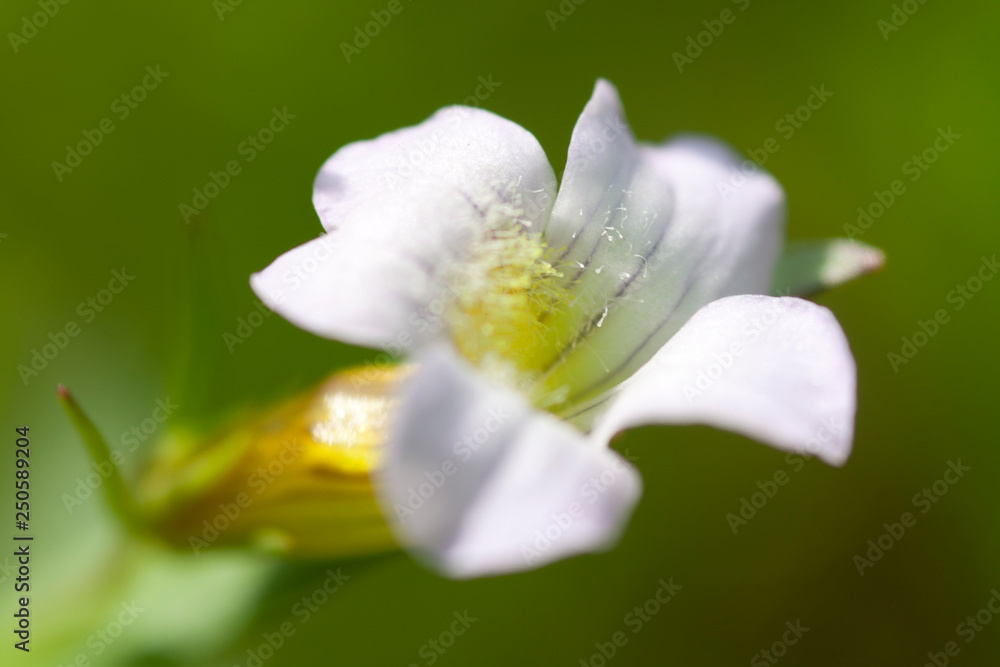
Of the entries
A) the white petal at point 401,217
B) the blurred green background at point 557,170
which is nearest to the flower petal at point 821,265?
the white petal at point 401,217

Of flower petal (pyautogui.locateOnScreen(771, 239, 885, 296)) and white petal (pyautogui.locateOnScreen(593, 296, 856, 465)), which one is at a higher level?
flower petal (pyautogui.locateOnScreen(771, 239, 885, 296))

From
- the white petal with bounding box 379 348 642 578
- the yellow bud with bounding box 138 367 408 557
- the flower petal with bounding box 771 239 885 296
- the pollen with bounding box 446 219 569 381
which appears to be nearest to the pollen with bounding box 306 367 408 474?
the yellow bud with bounding box 138 367 408 557

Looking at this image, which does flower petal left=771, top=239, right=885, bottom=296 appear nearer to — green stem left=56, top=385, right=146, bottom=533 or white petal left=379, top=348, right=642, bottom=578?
white petal left=379, top=348, right=642, bottom=578

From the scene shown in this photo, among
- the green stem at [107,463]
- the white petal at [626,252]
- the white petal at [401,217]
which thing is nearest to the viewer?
the white petal at [401,217]

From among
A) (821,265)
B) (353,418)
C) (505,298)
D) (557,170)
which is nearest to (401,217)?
(505,298)

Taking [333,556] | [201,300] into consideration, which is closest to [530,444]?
[333,556]

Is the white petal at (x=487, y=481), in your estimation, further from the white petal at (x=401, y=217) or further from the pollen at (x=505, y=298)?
the pollen at (x=505, y=298)

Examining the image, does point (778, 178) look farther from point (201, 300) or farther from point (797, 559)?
point (201, 300)
